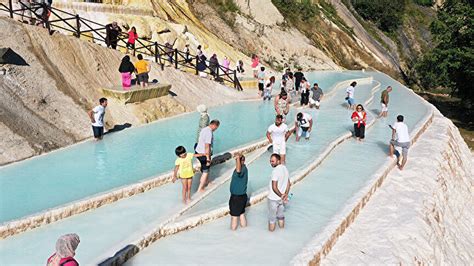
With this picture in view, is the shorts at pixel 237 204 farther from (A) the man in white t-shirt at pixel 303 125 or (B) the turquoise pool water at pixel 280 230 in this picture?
(A) the man in white t-shirt at pixel 303 125

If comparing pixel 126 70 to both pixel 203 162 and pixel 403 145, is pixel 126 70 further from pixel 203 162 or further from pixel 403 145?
pixel 403 145

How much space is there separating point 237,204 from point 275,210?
618mm

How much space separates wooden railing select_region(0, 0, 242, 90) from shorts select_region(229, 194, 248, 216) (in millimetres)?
9836

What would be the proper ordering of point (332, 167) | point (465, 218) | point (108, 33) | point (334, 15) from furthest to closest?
1. point (334, 15)
2. point (108, 33)
3. point (465, 218)
4. point (332, 167)

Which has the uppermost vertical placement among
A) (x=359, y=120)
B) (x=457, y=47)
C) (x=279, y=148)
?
(x=457, y=47)

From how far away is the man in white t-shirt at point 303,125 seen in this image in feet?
41.8

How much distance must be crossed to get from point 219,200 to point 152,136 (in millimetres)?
4786

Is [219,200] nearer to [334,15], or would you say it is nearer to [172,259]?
[172,259]

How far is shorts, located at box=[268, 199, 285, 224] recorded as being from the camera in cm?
753

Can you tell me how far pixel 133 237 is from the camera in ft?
23.4

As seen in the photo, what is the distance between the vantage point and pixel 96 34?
65.2ft

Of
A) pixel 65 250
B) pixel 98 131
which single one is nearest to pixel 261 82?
pixel 98 131

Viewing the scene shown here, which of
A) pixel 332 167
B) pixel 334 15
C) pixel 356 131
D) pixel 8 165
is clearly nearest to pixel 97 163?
pixel 8 165

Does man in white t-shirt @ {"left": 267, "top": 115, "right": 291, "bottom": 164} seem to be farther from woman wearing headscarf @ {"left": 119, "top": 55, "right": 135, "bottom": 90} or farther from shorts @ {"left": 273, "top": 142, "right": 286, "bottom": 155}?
woman wearing headscarf @ {"left": 119, "top": 55, "right": 135, "bottom": 90}
